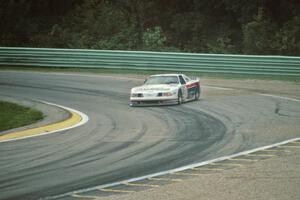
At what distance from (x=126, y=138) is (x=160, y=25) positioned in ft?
93.5


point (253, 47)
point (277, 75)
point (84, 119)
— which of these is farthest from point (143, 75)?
point (84, 119)

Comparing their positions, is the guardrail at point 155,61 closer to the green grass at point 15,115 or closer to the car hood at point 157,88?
the car hood at point 157,88

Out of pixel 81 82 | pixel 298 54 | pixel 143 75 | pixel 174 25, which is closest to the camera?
pixel 81 82

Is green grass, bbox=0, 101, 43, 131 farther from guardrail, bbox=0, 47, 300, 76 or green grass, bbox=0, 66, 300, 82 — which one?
guardrail, bbox=0, 47, 300, 76

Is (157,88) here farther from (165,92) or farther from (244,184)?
(244,184)

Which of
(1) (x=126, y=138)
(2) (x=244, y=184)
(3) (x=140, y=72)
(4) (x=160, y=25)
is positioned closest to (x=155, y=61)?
(3) (x=140, y=72)

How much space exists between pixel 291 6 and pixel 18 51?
607 inches

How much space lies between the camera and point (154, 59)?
30828 mm

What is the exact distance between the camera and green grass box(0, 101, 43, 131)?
1756 cm

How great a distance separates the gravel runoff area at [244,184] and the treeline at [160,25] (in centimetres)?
2485

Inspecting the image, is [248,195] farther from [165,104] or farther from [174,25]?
[174,25]

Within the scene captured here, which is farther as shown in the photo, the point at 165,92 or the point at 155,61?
the point at 155,61

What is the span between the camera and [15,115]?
1908 cm

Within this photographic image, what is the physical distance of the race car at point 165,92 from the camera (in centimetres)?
2134
